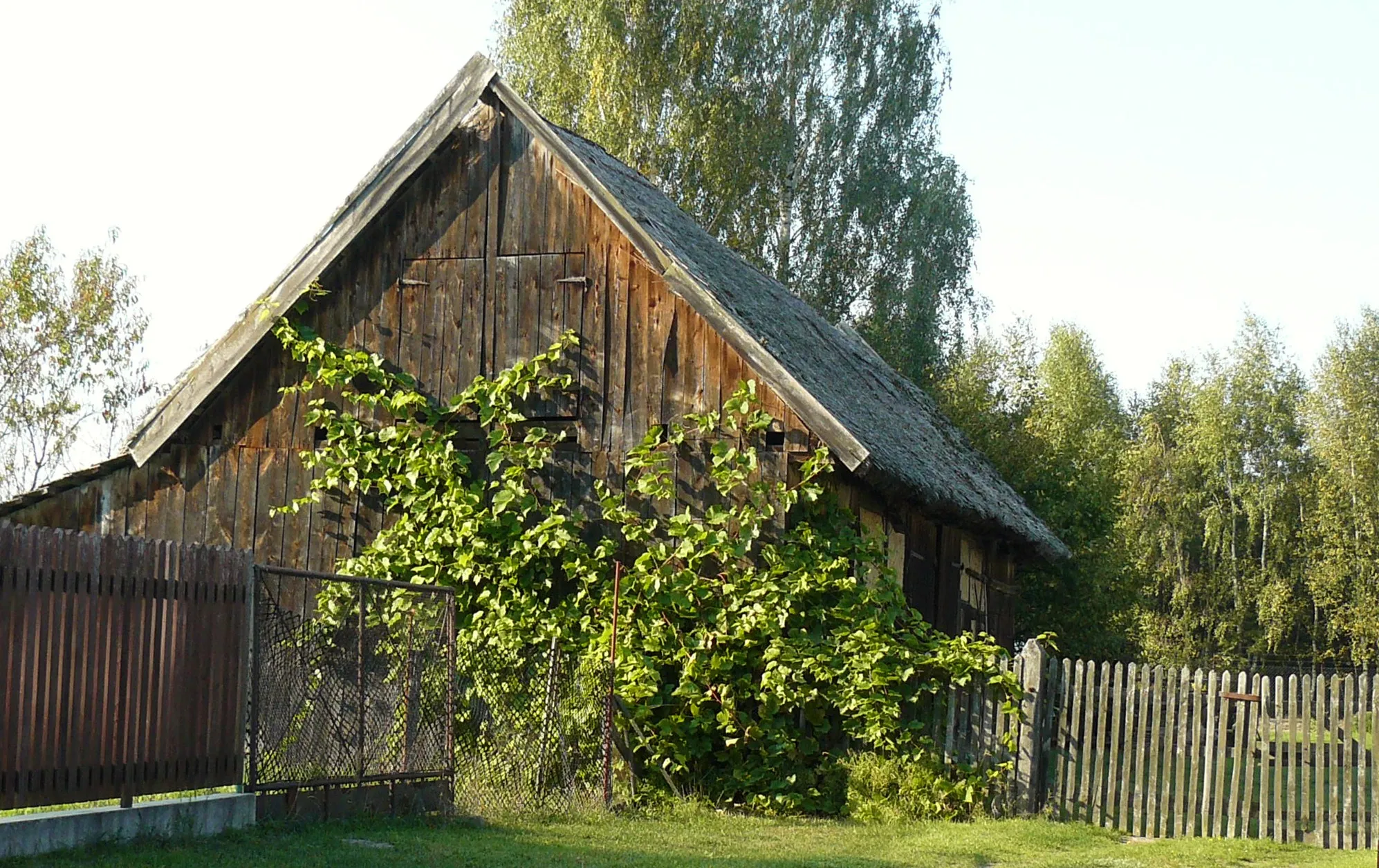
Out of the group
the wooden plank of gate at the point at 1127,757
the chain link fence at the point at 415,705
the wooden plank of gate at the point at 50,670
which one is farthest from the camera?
the wooden plank of gate at the point at 1127,757

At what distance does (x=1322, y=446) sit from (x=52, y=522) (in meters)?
39.7

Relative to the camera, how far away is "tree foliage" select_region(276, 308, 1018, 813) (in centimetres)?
1318

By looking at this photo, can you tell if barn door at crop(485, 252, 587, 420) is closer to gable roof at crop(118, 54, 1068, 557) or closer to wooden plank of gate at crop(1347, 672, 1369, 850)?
gable roof at crop(118, 54, 1068, 557)

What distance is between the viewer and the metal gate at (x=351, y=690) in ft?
33.6

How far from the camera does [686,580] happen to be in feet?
44.8

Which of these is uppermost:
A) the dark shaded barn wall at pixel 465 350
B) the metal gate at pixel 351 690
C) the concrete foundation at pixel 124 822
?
the dark shaded barn wall at pixel 465 350

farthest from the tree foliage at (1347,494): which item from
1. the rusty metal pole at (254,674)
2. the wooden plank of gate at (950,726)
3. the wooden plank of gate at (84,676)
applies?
the wooden plank of gate at (84,676)

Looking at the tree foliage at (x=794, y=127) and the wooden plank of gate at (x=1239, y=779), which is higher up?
the tree foliage at (x=794, y=127)

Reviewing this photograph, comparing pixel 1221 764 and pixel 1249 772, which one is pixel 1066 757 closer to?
pixel 1221 764

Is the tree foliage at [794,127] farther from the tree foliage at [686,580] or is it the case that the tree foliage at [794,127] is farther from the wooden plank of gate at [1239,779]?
the wooden plank of gate at [1239,779]

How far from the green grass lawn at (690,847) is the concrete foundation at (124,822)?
0.38 feet

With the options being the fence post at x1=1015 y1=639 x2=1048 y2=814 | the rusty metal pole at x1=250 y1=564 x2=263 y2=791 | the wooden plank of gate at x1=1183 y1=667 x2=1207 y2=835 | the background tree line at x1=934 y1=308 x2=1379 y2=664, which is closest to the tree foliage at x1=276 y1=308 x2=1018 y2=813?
the fence post at x1=1015 y1=639 x2=1048 y2=814

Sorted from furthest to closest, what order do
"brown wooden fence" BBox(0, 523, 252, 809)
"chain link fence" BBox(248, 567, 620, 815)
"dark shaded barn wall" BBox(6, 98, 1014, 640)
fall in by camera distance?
"dark shaded barn wall" BBox(6, 98, 1014, 640) → "chain link fence" BBox(248, 567, 620, 815) → "brown wooden fence" BBox(0, 523, 252, 809)

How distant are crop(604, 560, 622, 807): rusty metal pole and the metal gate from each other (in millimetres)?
1506
